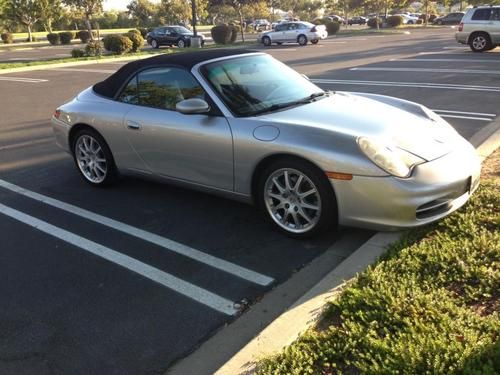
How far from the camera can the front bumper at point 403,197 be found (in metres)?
3.60

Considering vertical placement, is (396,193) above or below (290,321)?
above

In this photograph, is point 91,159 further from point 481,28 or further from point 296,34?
point 296,34

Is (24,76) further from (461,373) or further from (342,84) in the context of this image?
Answer: (461,373)

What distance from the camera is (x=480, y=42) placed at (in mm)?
19359

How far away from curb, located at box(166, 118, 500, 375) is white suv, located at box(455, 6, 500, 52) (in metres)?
18.4

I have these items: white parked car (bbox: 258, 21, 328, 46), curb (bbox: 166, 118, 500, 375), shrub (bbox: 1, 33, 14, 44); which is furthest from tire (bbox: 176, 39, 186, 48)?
curb (bbox: 166, 118, 500, 375)

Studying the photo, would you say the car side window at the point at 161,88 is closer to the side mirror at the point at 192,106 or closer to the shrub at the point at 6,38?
the side mirror at the point at 192,106

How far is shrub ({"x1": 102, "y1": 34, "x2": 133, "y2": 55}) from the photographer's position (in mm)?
26000

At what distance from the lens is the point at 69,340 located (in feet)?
9.84

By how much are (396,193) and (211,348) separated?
1.67 m

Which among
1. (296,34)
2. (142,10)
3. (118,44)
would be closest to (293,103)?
(118,44)

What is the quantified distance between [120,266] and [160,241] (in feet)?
1.58

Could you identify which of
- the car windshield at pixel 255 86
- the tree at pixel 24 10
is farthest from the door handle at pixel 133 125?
the tree at pixel 24 10

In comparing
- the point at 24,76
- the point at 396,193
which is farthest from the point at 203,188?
the point at 24,76
